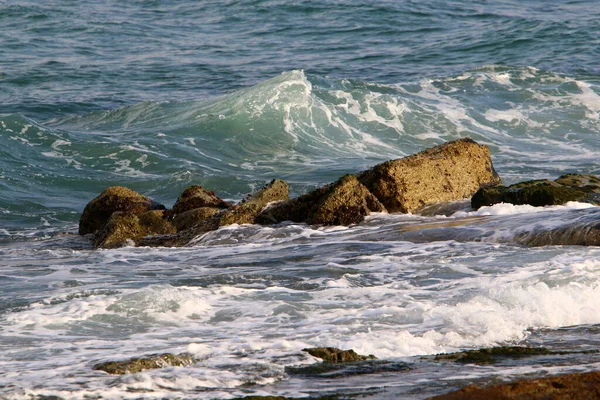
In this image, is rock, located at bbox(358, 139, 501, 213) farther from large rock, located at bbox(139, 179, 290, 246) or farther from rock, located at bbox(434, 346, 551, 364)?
rock, located at bbox(434, 346, 551, 364)

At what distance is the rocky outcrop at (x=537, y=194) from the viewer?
965cm

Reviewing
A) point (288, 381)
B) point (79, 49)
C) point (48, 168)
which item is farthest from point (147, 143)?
point (288, 381)

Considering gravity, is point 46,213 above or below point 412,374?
below

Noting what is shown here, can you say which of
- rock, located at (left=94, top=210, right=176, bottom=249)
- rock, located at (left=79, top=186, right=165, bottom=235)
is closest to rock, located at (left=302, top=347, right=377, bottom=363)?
rock, located at (left=94, top=210, right=176, bottom=249)

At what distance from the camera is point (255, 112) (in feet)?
61.2

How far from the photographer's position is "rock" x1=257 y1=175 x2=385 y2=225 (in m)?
9.71

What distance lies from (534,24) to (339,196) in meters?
19.6

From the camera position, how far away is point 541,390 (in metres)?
3.79

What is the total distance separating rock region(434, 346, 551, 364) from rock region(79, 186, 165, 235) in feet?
20.5

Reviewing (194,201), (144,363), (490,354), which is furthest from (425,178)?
(144,363)

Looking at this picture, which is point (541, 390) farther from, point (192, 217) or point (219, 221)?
point (192, 217)

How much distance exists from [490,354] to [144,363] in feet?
5.63

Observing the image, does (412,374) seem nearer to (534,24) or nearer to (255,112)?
(255,112)

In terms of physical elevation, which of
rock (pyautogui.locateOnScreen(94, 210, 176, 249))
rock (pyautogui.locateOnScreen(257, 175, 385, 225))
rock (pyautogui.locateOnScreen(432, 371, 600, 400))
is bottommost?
rock (pyautogui.locateOnScreen(94, 210, 176, 249))
